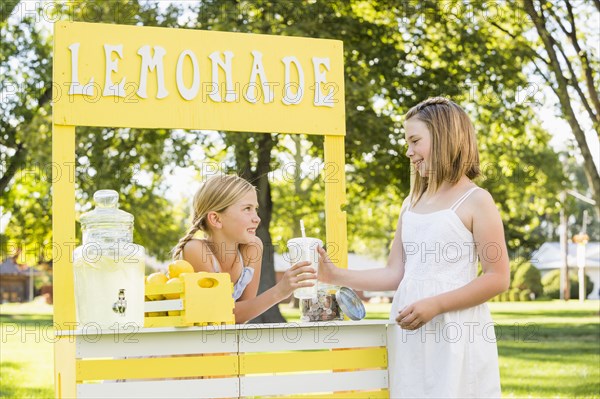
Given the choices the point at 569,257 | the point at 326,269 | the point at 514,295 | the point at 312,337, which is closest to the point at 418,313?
the point at 312,337

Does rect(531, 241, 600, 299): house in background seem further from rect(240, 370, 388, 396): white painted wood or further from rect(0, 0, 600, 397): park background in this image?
rect(240, 370, 388, 396): white painted wood

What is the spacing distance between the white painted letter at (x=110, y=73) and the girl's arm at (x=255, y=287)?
958mm

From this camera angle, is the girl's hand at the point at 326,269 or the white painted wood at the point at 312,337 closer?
the white painted wood at the point at 312,337

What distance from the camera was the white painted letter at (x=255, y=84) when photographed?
424cm

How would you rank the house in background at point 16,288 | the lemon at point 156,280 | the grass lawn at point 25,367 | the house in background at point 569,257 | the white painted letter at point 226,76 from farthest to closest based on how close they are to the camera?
the house in background at point 569,257 → the house in background at point 16,288 → the grass lawn at point 25,367 → the white painted letter at point 226,76 → the lemon at point 156,280

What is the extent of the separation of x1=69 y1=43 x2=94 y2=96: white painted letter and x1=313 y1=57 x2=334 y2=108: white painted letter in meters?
1.13

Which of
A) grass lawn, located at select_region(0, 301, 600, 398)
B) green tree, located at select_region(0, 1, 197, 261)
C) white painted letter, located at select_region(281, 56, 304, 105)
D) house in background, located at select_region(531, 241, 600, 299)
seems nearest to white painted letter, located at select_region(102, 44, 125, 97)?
white painted letter, located at select_region(281, 56, 304, 105)

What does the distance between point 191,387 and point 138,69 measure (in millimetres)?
1729

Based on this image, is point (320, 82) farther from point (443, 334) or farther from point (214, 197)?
point (443, 334)

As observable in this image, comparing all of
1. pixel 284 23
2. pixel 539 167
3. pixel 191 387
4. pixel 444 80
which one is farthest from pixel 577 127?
pixel 191 387

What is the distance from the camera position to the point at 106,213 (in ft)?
10.6

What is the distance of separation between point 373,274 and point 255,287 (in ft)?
2.06

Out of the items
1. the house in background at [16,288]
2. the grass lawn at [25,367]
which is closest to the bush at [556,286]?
the house in background at [16,288]

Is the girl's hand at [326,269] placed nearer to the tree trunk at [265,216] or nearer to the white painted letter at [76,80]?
the white painted letter at [76,80]
